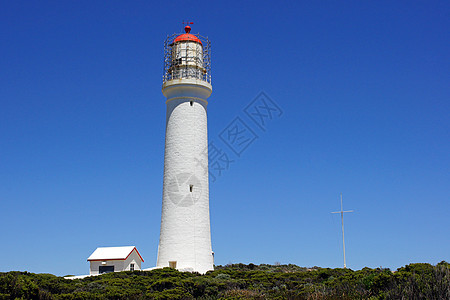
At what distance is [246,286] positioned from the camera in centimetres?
2236

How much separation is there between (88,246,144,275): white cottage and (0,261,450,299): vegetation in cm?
266

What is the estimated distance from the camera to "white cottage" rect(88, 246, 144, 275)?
28.8 meters

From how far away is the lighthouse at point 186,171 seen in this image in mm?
28359

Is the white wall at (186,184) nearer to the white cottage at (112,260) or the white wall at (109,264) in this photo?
the white cottage at (112,260)

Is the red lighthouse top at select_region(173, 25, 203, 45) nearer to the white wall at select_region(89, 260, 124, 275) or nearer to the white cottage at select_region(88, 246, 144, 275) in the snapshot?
the white cottage at select_region(88, 246, 144, 275)

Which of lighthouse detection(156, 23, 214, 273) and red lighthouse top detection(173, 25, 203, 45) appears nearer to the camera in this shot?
lighthouse detection(156, 23, 214, 273)

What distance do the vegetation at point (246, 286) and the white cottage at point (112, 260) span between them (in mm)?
2665

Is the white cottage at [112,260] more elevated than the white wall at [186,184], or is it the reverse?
the white wall at [186,184]

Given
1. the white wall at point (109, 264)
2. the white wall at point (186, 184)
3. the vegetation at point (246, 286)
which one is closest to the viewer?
the vegetation at point (246, 286)

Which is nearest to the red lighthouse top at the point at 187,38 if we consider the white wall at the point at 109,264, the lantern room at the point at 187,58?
the lantern room at the point at 187,58

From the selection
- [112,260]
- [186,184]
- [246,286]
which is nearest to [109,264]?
[112,260]

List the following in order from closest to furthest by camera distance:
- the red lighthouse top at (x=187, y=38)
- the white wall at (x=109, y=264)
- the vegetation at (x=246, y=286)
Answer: the vegetation at (x=246, y=286) → the white wall at (x=109, y=264) → the red lighthouse top at (x=187, y=38)

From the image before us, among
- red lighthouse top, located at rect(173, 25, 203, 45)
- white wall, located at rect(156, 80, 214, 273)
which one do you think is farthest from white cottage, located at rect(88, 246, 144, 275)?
red lighthouse top, located at rect(173, 25, 203, 45)

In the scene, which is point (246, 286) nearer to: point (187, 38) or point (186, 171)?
point (186, 171)
